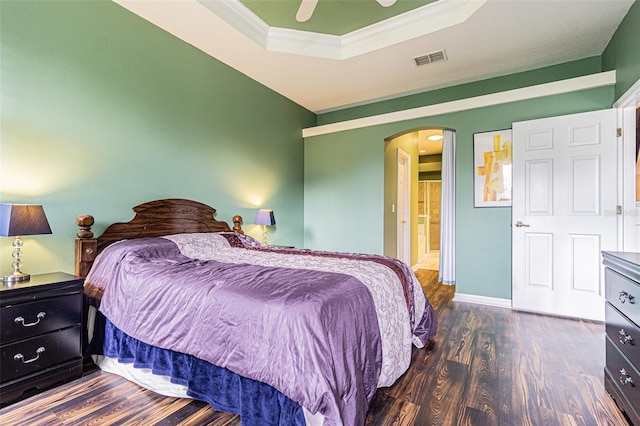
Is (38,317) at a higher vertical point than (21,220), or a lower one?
lower

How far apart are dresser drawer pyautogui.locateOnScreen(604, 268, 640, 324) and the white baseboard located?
1.85 metres

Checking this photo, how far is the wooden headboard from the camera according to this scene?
7.45 ft

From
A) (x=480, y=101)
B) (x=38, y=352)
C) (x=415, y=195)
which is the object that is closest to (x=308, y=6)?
(x=480, y=101)

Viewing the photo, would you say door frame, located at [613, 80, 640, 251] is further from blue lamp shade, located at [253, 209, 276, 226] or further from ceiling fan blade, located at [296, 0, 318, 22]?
blue lamp shade, located at [253, 209, 276, 226]

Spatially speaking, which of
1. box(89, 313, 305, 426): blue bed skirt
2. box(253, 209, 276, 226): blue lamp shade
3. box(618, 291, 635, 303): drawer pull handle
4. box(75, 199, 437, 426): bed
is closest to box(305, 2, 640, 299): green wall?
box(253, 209, 276, 226): blue lamp shade

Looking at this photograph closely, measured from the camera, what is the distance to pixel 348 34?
10.8 feet

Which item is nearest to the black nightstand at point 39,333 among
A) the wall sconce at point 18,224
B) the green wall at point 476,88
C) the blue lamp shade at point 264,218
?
the wall sconce at point 18,224

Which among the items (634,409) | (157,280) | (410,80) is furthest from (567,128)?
(157,280)

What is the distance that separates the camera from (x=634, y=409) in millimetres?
1413

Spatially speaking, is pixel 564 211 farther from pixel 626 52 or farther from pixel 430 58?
pixel 430 58

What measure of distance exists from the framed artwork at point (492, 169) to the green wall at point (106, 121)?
2838 millimetres

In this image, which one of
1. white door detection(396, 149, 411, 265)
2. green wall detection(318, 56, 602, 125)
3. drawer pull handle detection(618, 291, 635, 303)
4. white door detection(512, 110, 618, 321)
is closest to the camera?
drawer pull handle detection(618, 291, 635, 303)

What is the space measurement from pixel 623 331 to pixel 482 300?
2.16 meters

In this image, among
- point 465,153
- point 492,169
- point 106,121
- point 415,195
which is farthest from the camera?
point 415,195
